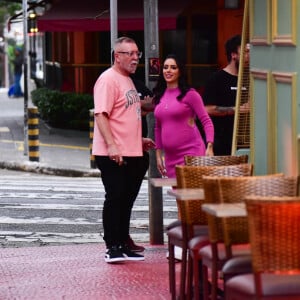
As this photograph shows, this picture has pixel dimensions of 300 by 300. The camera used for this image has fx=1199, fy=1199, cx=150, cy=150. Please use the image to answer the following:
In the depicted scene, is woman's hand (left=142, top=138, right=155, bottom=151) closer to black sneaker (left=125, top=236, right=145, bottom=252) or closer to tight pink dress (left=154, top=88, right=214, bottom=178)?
tight pink dress (left=154, top=88, right=214, bottom=178)

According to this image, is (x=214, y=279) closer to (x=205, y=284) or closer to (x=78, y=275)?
(x=205, y=284)

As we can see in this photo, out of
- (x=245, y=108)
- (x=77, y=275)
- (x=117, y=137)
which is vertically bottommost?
(x=77, y=275)

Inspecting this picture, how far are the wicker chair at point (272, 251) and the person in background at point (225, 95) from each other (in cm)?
468

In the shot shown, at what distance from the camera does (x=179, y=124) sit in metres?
10.7

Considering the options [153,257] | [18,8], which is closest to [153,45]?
[153,257]

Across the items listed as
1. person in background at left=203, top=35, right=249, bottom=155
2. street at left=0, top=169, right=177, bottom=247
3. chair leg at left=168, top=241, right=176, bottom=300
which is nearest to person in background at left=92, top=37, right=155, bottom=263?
person in background at left=203, top=35, right=249, bottom=155

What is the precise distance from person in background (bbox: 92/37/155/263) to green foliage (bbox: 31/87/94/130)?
1924 cm

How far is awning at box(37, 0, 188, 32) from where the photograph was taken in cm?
2670

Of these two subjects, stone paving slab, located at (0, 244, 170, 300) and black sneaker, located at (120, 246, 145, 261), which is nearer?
stone paving slab, located at (0, 244, 170, 300)

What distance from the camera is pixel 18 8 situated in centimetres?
5206

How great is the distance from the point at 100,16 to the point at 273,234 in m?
20.7

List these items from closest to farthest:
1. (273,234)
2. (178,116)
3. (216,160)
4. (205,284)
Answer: (273,234), (205,284), (216,160), (178,116)

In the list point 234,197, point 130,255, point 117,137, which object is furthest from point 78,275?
point 234,197

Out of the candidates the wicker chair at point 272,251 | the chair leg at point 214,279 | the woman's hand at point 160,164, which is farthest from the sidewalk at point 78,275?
the wicker chair at point 272,251
